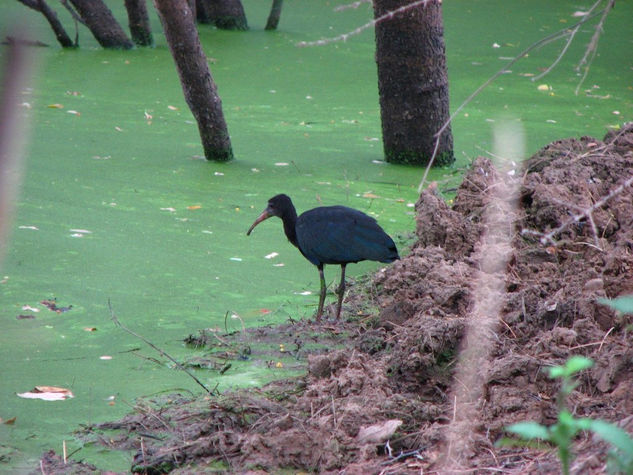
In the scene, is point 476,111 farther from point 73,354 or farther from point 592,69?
point 73,354

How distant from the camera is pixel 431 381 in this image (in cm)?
342

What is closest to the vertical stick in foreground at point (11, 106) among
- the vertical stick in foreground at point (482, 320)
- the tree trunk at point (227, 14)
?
the vertical stick in foreground at point (482, 320)

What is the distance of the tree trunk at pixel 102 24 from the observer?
10.6m

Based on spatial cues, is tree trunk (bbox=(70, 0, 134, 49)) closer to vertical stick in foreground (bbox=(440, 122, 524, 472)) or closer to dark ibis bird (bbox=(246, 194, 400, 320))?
vertical stick in foreground (bbox=(440, 122, 524, 472))

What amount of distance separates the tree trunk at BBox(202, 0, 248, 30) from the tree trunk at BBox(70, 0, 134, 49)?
67.6 inches

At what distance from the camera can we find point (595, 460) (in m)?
2.27

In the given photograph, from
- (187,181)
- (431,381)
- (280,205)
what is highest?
(280,205)

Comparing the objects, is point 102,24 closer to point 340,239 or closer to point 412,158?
point 412,158

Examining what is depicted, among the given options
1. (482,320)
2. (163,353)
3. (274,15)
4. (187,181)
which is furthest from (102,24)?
(482,320)

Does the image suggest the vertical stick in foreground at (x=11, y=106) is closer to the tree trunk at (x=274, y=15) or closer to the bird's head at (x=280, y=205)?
the bird's head at (x=280, y=205)

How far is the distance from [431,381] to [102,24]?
28.4 feet

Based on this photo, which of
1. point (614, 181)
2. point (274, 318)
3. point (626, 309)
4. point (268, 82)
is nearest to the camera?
point (626, 309)

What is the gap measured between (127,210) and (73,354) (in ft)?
7.15

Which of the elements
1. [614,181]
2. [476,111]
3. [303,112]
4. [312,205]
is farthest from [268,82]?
[614,181]
